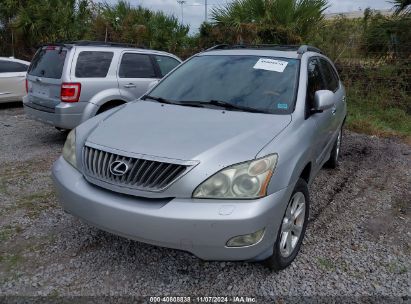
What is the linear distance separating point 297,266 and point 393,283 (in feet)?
2.29

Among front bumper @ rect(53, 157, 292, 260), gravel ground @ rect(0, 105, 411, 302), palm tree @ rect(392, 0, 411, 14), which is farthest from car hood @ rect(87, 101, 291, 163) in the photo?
palm tree @ rect(392, 0, 411, 14)

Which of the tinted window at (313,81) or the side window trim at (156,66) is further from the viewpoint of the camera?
the side window trim at (156,66)

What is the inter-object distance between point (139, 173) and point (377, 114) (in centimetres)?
749

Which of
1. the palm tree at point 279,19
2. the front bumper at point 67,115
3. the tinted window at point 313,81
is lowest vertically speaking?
the front bumper at point 67,115

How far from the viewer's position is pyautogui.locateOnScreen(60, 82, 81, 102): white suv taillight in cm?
591

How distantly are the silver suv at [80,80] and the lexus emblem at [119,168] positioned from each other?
11.5ft

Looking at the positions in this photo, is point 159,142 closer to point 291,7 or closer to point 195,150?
point 195,150

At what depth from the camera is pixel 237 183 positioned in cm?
260

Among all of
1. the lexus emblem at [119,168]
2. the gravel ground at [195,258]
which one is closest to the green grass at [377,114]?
the gravel ground at [195,258]

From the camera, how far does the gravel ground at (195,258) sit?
113 inches

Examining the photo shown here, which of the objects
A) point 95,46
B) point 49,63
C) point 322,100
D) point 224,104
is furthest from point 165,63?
point 322,100

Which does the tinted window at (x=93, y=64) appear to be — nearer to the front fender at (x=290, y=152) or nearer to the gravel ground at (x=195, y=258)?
the gravel ground at (x=195, y=258)

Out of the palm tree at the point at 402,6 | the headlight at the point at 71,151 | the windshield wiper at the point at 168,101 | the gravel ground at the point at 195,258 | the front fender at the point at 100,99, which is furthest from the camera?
the palm tree at the point at 402,6

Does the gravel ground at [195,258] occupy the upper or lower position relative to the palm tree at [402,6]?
lower
